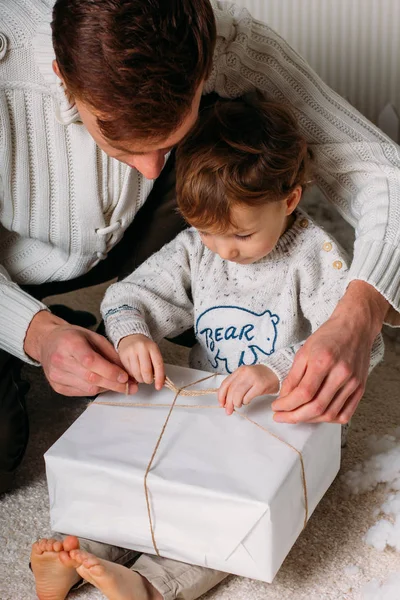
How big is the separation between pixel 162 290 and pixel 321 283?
0.89 feet

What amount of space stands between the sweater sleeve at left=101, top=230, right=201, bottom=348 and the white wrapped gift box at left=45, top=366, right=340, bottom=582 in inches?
8.7

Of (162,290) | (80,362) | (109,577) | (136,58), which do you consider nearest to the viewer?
(136,58)

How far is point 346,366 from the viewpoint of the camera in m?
1.08

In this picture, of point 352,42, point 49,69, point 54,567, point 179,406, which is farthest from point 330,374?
point 352,42

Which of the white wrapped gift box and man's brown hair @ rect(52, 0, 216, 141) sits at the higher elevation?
man's brown hair @ rect(52, 0, 216, 141)

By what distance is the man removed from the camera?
0.98 meters

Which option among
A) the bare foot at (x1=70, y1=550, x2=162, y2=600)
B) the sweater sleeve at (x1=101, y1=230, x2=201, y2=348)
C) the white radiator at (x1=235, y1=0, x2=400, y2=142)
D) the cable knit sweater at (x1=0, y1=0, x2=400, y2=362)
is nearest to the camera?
the bare foot at (x1=70, y1=550, x2=162, y2=600)

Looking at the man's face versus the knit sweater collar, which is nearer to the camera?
the man's face

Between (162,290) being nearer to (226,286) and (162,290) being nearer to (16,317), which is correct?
(226,286)

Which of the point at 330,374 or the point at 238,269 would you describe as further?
the point at 238,269

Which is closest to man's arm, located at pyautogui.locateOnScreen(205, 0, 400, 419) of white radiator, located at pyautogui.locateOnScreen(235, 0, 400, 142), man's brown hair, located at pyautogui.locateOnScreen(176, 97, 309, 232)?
man's brown hair, located at pyautogui.locateOnScreen(176, 97, 309, 232)

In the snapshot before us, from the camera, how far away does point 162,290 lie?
140 cm

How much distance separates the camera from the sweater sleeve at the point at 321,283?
4.23ft

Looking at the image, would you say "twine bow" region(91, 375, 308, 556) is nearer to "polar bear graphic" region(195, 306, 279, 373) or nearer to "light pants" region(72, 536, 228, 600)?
"light pants" region(72, 536, 228, 600)
